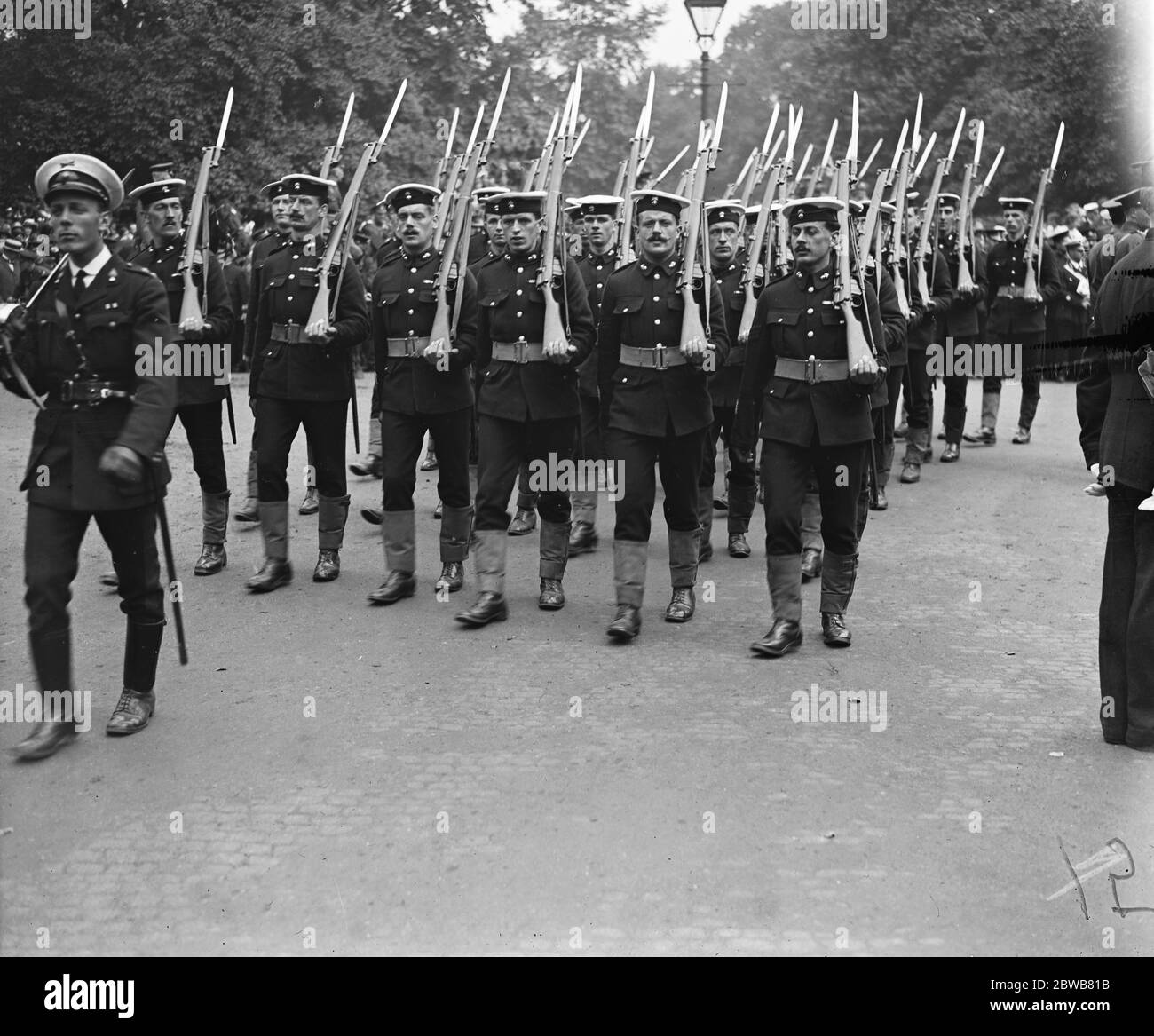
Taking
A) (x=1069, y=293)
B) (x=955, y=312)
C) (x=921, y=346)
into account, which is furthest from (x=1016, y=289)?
(x=921, y=346)

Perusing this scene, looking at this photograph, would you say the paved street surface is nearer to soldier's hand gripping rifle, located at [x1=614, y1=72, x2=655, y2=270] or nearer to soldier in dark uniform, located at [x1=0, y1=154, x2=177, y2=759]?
soldier in dark uniform, located at [x1=0, y1=154, x2=177, y2=759]

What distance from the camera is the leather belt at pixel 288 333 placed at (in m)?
8.40

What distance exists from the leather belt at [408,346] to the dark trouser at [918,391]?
5.42 m

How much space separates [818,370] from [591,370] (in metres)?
2.61

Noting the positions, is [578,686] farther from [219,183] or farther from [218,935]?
[219,183]

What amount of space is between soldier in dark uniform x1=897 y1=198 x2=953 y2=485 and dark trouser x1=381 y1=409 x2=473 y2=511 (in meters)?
5.13

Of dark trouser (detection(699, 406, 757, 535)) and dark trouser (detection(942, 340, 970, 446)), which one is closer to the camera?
dark trouser (detection(699, 406, 757, 535))

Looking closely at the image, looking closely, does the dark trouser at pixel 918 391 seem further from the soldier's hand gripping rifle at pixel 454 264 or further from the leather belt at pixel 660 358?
the leather belt at pixel 660 358

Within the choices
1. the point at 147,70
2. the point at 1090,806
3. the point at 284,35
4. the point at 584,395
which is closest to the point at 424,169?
the point at 284,35

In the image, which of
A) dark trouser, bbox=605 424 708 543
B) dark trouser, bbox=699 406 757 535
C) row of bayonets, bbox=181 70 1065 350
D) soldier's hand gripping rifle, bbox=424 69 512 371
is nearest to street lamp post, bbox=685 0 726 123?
row of bayonets, bbox=181 70 1065 350

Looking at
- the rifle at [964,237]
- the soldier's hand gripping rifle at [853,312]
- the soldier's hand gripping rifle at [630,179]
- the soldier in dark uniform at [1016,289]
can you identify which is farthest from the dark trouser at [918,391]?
the soldier's hand gripping rifle at [853,312]

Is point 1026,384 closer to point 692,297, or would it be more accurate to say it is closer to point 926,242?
point 926,242

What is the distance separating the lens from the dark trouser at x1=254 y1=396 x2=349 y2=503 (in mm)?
8453

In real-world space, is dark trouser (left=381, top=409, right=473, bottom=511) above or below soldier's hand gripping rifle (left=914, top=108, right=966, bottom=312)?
below
